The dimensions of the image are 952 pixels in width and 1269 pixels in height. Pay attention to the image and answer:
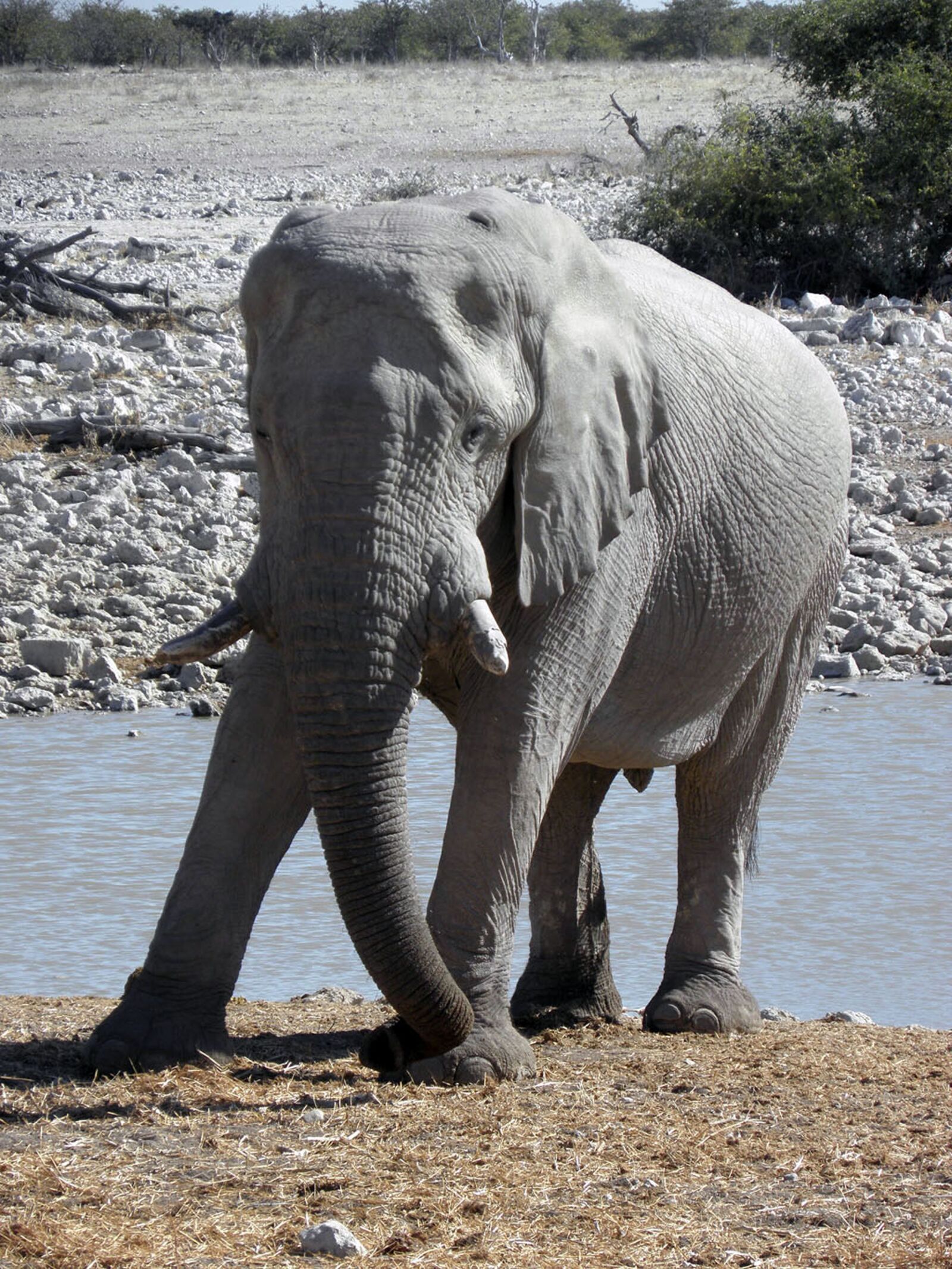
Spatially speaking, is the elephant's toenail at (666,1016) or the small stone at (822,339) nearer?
the elephant's toenail at (666,1016)

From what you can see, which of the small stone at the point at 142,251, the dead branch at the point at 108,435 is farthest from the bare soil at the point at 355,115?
the dead branch at the point at 108,435

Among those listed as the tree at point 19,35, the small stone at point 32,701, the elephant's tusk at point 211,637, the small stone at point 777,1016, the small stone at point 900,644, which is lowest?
the small stone at point 900,644

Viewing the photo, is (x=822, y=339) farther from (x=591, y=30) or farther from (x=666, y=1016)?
(x=591, y=30)

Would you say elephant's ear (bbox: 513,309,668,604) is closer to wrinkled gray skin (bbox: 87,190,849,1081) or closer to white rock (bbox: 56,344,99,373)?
wrinkled gray skin (bbox: 87,190,849,1081)

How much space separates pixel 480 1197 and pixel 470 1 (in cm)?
5336

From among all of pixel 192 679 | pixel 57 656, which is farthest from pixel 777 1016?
pixel 57 656

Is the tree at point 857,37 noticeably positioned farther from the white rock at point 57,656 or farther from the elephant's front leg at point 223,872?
the elephant's front leg at point 223,872

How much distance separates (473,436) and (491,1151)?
4.39 ft

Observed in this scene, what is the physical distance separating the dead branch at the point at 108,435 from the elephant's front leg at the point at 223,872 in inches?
292

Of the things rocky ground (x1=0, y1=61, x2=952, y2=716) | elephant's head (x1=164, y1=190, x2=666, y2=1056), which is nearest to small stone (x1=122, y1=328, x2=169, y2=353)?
rocky ground (x1=0, y1=61, x2=952, y2=716)

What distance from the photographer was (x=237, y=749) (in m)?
4.37

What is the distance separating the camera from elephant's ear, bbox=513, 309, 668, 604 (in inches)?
163

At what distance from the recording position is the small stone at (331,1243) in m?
2.96

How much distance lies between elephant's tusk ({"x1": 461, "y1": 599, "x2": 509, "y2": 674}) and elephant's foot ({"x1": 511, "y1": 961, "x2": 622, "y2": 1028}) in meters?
1.87
